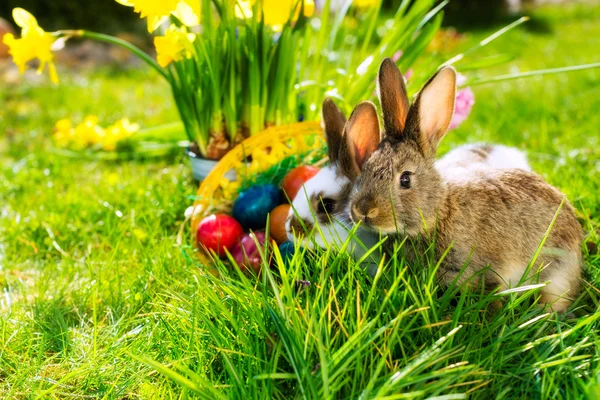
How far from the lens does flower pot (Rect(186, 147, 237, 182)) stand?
2.69 metres

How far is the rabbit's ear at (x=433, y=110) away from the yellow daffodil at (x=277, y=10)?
0.89 metres

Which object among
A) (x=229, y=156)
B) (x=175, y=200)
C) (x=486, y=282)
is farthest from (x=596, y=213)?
(x=175, y=200)

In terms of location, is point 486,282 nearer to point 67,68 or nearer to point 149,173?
point 149,173

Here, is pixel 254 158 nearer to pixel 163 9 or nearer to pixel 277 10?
pixel 277 10

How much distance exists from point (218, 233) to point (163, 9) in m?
0.80

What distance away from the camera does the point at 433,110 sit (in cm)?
169

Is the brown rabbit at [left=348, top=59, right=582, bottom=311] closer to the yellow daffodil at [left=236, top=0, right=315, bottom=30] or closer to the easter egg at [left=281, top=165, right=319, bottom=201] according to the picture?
the easter egg at [left=281, top=165, right=319, bottom=201]

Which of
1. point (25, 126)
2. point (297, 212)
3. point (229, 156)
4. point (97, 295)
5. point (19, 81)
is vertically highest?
point (19, 81)

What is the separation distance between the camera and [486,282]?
66.8 inches

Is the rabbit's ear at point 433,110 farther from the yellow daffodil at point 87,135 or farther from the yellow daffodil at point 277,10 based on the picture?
the yellow daffodil at point 87,135

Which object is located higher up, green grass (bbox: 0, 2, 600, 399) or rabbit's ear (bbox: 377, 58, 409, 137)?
rabbit's ear (bbox: 377, 58, 409, 137)

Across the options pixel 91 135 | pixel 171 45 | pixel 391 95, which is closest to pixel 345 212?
pixel 391 95

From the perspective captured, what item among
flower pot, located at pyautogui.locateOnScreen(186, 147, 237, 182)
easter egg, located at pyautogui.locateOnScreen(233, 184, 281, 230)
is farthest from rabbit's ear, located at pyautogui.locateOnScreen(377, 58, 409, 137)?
flower pot, located at pyautogui.locateOnScreen(186, 147, 237, 182)

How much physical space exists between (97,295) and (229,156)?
0.74 meters
